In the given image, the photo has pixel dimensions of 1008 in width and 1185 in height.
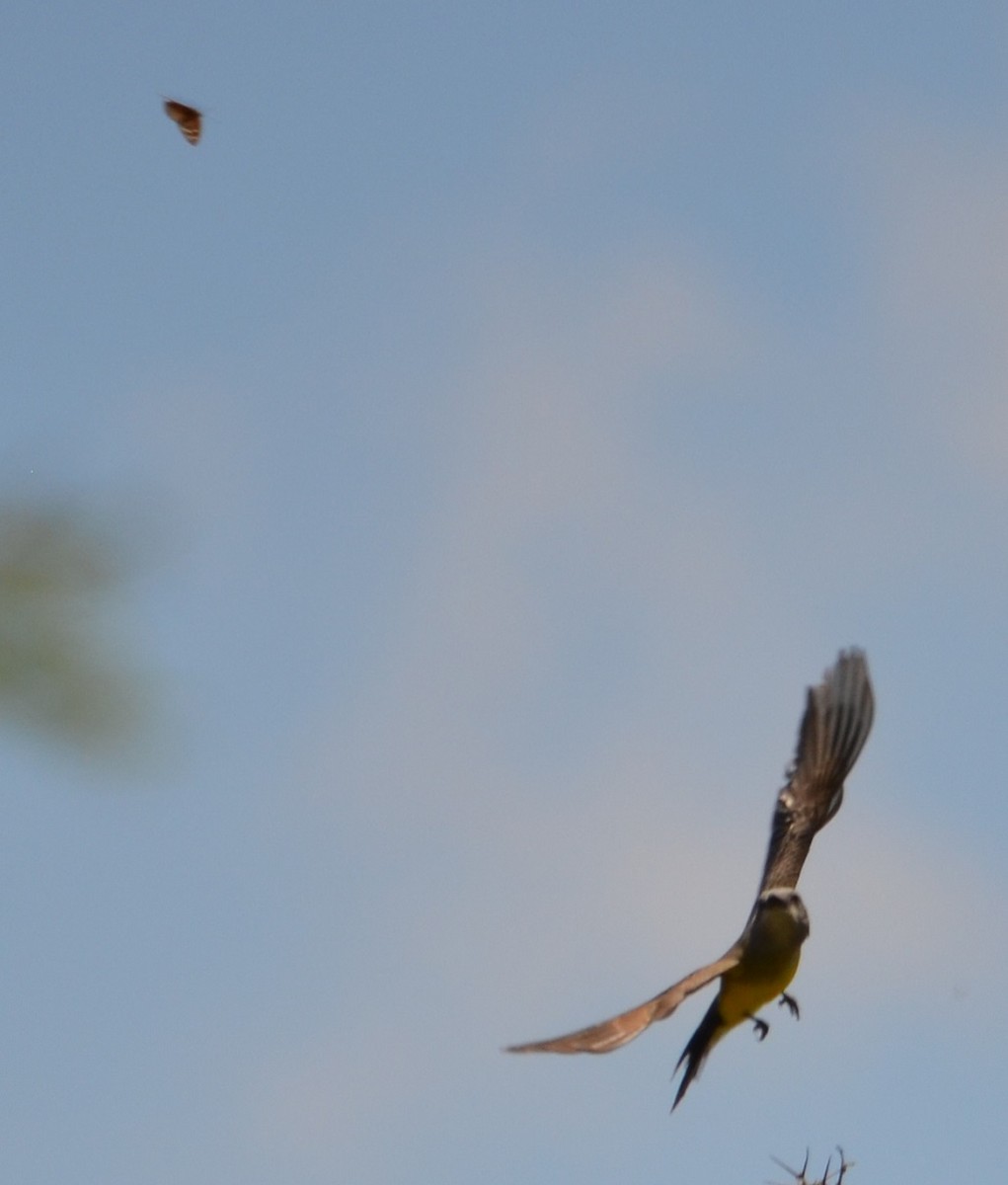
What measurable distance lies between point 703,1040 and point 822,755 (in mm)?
2238

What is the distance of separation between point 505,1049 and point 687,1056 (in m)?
3.23

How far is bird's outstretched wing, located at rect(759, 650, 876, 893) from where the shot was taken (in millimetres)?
11109

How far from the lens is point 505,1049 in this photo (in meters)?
6.53

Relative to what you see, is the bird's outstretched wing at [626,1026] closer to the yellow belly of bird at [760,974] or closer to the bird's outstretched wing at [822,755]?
the yellow belly of bird at [760,974]

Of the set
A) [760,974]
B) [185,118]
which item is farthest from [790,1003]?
[185,118]

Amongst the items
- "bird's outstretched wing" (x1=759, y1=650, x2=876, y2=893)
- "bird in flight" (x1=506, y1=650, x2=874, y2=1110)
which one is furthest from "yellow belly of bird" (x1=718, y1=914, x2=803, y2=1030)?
"bird's outstretched wing" (x1=759, y1=650, x2=876, y2=893)

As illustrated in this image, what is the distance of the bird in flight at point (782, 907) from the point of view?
809 cm

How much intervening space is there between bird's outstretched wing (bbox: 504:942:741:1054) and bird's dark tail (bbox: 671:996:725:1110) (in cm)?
36

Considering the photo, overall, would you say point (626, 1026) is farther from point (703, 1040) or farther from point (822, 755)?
point (822, 755)

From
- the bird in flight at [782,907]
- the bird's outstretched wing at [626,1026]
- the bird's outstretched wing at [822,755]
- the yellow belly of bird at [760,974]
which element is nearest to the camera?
the bird's outstretched wing at [626,1026]

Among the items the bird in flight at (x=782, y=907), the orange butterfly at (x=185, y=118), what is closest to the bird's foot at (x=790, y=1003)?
the bird in flight at (x=782, y=907)

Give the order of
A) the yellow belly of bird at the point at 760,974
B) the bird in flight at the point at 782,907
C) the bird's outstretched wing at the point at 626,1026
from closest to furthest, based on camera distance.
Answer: the bird's outstretched wing at the point at 626,1026 < the bird in flight at the point at 782,907 < the yellow belly of bird at the point at 760,974

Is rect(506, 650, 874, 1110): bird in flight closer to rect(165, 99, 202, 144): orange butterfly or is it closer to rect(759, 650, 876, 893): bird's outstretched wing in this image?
rect(759, 650, 876, 893): bird's outstretched wing

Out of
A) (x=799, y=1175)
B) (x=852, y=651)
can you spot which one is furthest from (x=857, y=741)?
(x=799, y=1175)
